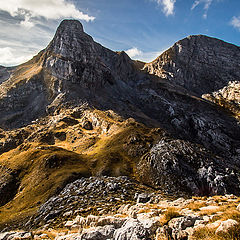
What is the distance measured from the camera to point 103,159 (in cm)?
5869

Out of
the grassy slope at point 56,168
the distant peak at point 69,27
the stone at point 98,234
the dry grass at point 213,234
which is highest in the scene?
the distant peak at point 69,27

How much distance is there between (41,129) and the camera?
112750 mm

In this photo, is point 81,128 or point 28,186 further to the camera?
point 81,128

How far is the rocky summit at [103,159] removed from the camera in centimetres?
1359

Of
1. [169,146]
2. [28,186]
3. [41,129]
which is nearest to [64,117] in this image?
[41,129]

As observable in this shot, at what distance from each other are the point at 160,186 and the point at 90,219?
110 feet

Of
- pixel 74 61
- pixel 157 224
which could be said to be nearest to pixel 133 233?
pixel 157 224

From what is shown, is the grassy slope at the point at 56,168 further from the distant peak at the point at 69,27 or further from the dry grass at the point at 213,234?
the distant peak at the point at 69,27

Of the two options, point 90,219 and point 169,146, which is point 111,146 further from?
point 90,219

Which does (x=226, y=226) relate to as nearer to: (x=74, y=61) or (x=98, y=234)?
(x=98, y=234)

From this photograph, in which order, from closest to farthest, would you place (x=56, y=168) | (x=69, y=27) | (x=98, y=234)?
(x=98, y=234) < (x=56, y=168) < (x=69, y=27)

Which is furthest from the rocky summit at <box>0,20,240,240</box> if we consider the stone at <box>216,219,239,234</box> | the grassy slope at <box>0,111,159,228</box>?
the grassy slope at <box>0,111,159,228</box>

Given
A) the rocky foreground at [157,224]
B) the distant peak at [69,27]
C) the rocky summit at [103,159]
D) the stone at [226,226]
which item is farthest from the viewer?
the distant peak at [69,27]

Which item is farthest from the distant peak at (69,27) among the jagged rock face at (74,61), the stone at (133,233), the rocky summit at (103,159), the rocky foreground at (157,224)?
the stone at (133,233)
